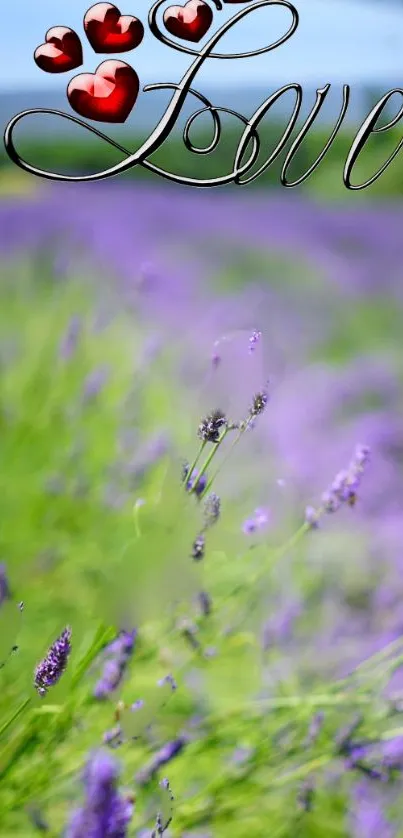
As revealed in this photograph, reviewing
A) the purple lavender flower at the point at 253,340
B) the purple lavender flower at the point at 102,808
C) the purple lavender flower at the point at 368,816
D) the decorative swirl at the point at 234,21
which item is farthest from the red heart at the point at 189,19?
the purple lavender flower at the point at 368,816

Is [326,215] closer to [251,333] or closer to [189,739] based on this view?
[251,333]

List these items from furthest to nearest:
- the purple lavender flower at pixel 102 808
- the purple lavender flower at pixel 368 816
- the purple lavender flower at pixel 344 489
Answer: the purple lavender flower at pixel 368 816, the purple lavender flower at pixel 344 489, the purple lavender flower at pixel 102 808

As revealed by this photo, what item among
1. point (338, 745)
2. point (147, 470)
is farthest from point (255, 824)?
point (147, 470)

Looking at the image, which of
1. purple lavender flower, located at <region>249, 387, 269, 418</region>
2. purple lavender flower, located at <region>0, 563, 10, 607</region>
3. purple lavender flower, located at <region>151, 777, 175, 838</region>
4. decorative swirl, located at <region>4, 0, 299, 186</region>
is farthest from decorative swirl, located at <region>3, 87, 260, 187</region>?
purple lavender flower, located at <region>151, 777, 175, 838</region>

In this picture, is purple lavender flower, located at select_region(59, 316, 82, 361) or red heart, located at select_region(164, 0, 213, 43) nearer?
red heart, located at select_region(164, 0, 213, 43)

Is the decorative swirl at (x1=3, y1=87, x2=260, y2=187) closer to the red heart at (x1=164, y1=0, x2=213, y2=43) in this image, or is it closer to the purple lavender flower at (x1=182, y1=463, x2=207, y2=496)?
the red heart at (x1=164, y1=0, x2=213, y2=43)

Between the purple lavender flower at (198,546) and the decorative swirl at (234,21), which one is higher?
the decorative swirl at (234,21)

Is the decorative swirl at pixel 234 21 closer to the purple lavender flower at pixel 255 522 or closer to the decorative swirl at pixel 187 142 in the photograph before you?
the decorative swirl at pixel 187 142

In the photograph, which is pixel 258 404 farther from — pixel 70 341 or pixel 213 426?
pixel 70 341
